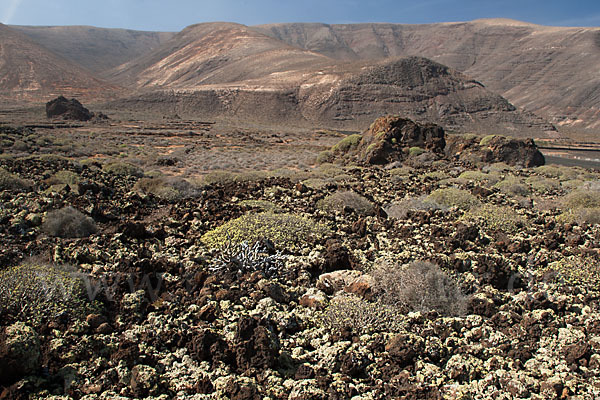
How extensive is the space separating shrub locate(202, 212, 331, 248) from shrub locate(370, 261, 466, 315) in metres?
1.75

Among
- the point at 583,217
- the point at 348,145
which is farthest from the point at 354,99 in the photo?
the point at 583,217

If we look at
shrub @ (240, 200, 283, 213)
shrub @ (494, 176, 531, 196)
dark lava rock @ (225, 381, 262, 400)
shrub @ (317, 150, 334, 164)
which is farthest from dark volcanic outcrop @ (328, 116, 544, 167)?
dark lava rock @ (225, 381, 262, 400)

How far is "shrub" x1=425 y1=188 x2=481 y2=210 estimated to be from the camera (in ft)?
27.6

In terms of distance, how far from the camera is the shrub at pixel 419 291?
13.1ft

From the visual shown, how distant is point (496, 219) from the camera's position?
7172 millimetres

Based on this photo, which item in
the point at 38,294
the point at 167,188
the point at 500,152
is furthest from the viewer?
the point at 500,152

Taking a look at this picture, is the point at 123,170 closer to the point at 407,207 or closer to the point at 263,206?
the point at 263,206

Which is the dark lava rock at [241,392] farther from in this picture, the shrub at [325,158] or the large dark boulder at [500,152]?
the large dark boulder at [500,152]

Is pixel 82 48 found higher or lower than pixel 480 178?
higher

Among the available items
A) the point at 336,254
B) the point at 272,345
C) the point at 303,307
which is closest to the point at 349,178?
the point at 336,254

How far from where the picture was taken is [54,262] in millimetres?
4551

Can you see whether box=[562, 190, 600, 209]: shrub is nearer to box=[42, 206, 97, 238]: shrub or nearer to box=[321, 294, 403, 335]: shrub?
box=[321, 294, 403, 335]: shrub

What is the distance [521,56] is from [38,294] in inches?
6280

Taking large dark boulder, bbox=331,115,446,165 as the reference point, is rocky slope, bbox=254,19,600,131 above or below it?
above
